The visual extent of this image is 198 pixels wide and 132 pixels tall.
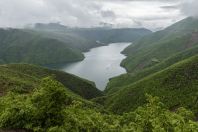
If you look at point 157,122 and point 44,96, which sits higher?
point 44,96

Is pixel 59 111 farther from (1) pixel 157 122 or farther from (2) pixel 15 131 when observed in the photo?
(1) pixel 157 122

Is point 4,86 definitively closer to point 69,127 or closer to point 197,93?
point 69,127

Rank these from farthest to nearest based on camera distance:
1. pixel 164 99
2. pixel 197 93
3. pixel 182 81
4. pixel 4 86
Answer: pixel 182 81
pixel 164 99
pixel 197 93
pixel 4 86

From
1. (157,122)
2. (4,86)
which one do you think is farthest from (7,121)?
(4,86)

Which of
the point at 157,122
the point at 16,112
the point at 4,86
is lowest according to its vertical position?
the point at 157,122

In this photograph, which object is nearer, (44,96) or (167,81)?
(44,96)

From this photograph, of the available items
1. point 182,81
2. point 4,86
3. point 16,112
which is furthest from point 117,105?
point 16,112

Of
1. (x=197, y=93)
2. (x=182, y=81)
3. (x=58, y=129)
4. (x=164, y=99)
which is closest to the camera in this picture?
(x=58, y=129)
